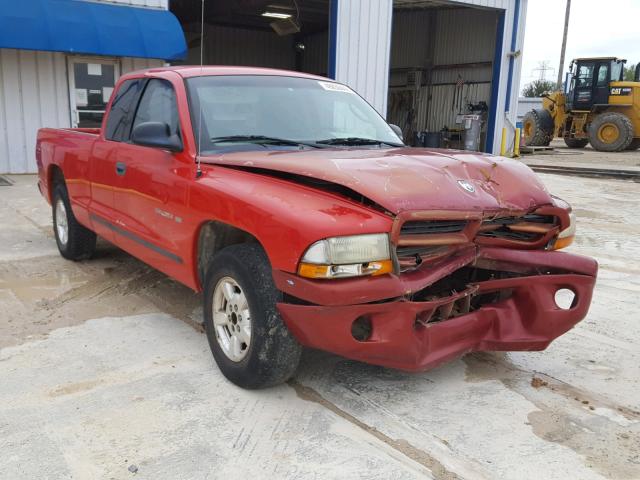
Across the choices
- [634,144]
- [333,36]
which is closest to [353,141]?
[333,36]

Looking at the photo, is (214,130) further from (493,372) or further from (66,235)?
(66,235)

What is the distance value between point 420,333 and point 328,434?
2.17 feet

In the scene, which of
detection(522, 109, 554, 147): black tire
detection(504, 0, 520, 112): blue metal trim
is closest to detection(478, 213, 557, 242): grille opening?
detection(504, 0, 520, 112): blue metal trim

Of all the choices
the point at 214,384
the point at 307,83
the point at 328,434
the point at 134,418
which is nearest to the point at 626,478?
the point at 328,434

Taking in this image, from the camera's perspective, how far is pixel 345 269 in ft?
8.61

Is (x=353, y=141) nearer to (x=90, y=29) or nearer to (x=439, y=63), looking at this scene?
(x=90, y=29)

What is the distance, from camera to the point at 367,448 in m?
2.67

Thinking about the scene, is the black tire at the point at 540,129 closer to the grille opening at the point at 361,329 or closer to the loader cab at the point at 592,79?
the loader cab at the point at 592,79

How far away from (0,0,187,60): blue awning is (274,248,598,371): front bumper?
10.1m

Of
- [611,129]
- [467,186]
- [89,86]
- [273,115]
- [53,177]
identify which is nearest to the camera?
[467,186]

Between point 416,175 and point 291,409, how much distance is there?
138cm

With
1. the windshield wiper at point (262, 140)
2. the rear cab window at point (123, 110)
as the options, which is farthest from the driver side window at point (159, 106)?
the windshield wiper at point (262, 140)

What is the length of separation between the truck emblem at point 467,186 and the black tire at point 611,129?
23211mm

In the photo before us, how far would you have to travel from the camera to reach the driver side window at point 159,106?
3898 millimetres
